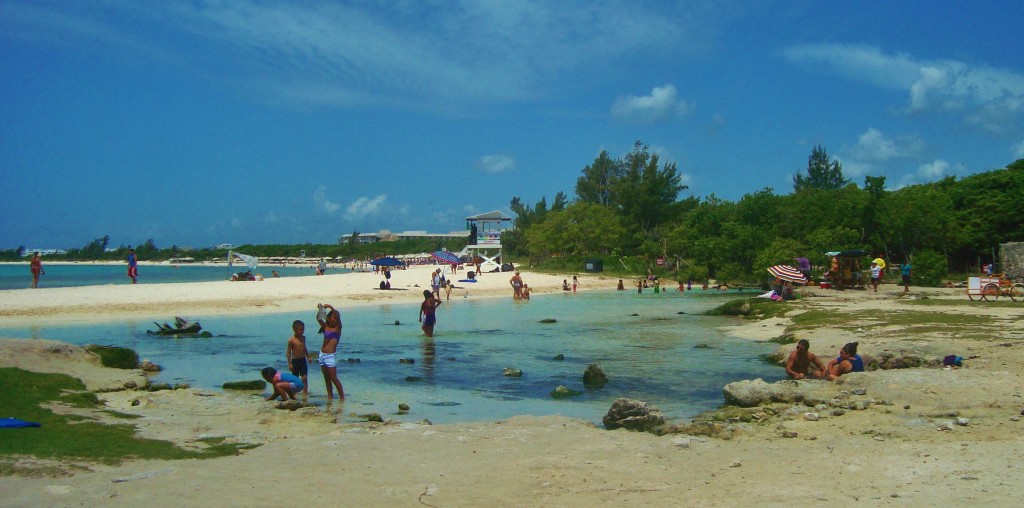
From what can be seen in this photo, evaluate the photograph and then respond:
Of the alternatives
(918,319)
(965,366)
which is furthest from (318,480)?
(918,319)

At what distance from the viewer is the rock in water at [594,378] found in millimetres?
14773

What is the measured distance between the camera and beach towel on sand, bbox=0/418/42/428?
853cm

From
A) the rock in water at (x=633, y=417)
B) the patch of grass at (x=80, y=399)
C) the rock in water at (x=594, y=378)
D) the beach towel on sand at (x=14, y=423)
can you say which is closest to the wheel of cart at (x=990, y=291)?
the rock in water at (x=594, y=378)

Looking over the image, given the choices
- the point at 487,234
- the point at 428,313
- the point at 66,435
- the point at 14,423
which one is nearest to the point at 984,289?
the point at 428,313

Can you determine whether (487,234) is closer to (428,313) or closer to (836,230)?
(836,230)

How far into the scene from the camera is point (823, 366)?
13992 millimetres

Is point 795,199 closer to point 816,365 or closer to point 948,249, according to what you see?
point 948,249

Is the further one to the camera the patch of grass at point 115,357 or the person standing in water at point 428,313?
the person standing in water at point 428,313

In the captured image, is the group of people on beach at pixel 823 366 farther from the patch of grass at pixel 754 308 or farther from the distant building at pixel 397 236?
the distant building at pixel 397 236

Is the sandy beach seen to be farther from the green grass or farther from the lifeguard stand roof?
the lifeguard stand roof

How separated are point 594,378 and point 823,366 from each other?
4431mm

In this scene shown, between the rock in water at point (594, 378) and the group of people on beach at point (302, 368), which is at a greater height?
the group of people on beach at point (302, 368)

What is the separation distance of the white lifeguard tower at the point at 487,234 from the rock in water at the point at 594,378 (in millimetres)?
66598

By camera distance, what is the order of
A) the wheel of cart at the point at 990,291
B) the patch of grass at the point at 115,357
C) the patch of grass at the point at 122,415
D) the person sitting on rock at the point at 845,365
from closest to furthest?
1. the patch of grass at the point at 122,415
2. the person sitting on rock at the point at 845,365
3. the patch of grass at the point at 115,357
4. the wheel of cart at the point at 990,291
